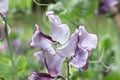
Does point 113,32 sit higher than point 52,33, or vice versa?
point 52,33

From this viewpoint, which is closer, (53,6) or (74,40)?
(74,40)

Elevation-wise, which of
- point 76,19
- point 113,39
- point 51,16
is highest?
point 51,16

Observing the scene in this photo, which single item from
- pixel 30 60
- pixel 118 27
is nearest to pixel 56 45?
pixel 30 60

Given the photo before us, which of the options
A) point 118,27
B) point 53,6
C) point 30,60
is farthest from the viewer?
point 118,27

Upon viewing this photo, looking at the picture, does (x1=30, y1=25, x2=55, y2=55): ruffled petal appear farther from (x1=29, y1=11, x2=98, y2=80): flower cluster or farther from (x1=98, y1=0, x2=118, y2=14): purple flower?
(x1=98, y1=0, x2=118, y2=14): purple flower

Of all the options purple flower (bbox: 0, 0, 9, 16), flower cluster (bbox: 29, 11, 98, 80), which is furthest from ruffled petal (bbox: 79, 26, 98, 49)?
purple flower (bbox: 0, 0, 9, 16)

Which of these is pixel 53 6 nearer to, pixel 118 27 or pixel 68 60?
pixel 68 60

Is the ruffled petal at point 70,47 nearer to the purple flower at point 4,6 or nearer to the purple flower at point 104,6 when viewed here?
the purple flower at point 4,6

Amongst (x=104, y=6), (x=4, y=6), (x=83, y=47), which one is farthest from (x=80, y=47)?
(x=104, y=6)
